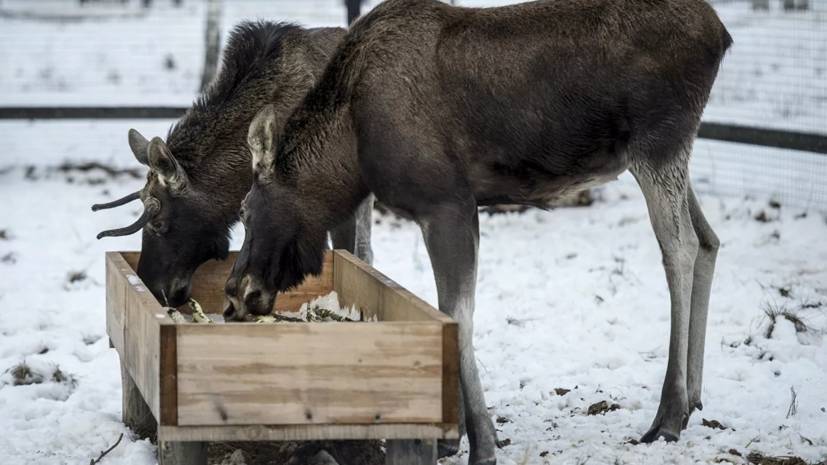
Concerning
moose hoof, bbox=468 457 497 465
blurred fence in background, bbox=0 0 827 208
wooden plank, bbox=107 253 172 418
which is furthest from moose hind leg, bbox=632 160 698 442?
blurred fence in background, bbox=0 0 827 208

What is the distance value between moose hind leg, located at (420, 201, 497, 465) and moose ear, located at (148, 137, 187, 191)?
1.58 metres

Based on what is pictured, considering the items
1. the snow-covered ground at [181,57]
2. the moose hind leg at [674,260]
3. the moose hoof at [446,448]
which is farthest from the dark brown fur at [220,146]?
the snow-covered ground at [181,57]

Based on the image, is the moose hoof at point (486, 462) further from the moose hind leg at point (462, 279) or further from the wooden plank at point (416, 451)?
the wooden plank at point (416, 451)

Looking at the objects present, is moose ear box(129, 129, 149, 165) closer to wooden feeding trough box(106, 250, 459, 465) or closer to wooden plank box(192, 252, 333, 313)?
wooden plank box(192, 252, 333, 313)

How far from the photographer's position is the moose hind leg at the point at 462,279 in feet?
16.2

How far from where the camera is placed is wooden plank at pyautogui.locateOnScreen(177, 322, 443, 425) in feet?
13.0

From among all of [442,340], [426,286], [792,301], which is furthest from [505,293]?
[442,340]

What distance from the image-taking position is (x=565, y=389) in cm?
596

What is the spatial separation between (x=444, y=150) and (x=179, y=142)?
1.83 metres

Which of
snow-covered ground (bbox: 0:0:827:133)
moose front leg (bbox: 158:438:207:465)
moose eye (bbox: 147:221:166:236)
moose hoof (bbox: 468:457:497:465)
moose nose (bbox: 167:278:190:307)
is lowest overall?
snow-covered ground (bbox: 0:0:827:133)

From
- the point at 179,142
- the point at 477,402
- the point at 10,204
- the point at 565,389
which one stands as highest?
the point at 179,142

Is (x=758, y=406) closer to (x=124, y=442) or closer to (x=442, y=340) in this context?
(x=442, y=340)

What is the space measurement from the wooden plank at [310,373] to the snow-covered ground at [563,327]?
1.11 m

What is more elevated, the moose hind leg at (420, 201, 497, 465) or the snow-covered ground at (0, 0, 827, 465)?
the moose hind leg at (420, 201, 497, 465)
